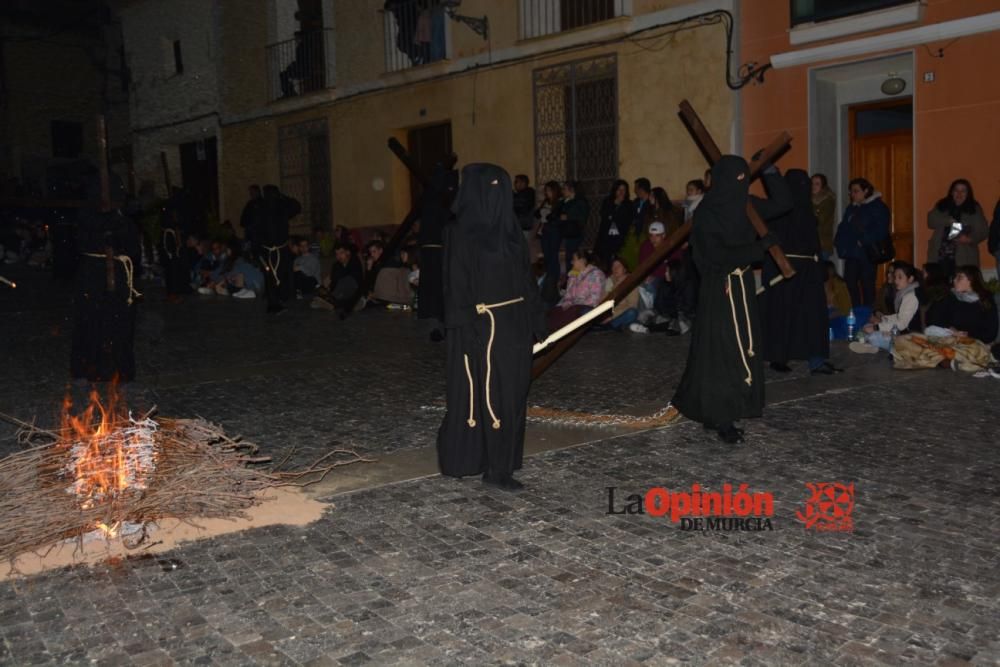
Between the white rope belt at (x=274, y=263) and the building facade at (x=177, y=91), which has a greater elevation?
the building facade at (x=177, y=91)

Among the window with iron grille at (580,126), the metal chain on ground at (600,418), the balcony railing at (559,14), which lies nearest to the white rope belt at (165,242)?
the window with iron grille at (580,126)

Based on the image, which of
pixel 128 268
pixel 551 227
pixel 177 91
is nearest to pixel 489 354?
pixel 128 268

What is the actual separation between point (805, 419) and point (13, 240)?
30654 millimetres

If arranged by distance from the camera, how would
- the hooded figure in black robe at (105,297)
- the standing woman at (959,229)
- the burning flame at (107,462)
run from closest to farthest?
the burning flame at (107,462) → the hooded figure in black robe at (105,297) → the standing woman at (959,229)

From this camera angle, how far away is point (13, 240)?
3212 cm

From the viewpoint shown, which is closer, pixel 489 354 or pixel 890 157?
pixel 489 354

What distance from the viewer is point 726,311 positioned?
21.7ft

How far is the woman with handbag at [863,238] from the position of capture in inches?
490

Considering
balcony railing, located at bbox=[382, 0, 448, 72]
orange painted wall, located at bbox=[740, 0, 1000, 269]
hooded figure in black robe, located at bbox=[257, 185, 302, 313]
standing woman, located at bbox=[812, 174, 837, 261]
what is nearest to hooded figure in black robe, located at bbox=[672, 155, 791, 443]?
standing woman, located at bbox=[812, 174, 837, 261]

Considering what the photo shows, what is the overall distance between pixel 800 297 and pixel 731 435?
315 cm

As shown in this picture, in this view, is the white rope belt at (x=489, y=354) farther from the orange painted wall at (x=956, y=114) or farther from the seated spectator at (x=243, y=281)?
the seated spectator at (x=243, y=281)

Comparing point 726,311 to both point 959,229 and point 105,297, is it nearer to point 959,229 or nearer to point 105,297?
point 105,297

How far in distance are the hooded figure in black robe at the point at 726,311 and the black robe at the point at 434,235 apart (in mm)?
4684

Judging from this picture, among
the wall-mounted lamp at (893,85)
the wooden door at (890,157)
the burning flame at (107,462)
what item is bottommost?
the burning flame at (107,462)
